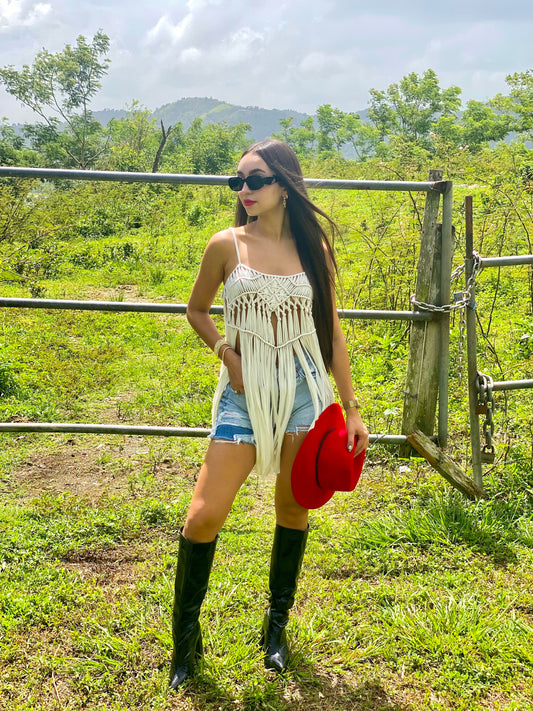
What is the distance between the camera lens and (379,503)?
3.35 meters

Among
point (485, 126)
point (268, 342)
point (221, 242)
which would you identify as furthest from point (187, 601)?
point (485, 126)

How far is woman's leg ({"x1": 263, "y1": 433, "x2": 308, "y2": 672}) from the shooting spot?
226cm

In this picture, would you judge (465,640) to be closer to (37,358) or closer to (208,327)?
(208,327)

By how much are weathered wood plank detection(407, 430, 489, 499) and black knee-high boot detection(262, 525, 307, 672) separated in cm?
112

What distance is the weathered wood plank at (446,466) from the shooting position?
3186 millimetres

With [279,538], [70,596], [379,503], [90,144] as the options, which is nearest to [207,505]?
[279,538]

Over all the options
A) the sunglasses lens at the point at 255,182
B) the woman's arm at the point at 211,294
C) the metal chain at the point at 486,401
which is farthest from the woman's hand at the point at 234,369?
the metal chain at the point at 486,401

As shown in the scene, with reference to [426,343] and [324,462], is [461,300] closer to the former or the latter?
[426,343]

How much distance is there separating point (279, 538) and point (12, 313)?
6.15 meters

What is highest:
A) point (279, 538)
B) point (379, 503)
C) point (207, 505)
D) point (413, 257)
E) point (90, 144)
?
point (90, 144)

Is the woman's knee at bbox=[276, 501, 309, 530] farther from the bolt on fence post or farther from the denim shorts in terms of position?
the bolt on fence post

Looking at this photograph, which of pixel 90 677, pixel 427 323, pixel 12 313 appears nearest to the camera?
pixel 90 677

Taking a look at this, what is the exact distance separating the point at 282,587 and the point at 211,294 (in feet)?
3.55

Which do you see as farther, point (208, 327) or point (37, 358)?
point (37, 358)
